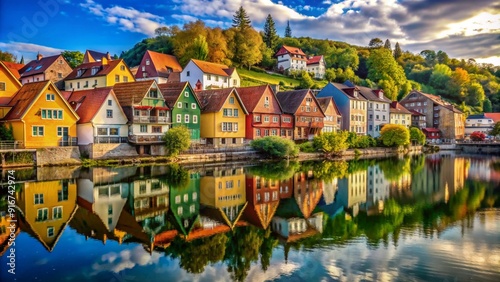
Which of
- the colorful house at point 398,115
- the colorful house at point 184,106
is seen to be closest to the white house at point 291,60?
the colorful house at point 398,115

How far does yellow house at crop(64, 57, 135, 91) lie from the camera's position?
56.7 metres

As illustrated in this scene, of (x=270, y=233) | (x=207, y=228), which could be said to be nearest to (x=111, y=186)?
(x=207, y=228)

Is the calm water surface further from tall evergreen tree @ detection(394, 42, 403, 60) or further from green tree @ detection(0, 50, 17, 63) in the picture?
tall evergreen tree @ detection(394, 42, 403, 60)

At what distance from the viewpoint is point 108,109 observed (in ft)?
135

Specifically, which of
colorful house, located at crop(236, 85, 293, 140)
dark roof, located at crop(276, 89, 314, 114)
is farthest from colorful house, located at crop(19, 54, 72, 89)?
dark roof, located at crop(276, 89, 314, 114)

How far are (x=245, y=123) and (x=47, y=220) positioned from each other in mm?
36553

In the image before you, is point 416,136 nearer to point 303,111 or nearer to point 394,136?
point 394,136

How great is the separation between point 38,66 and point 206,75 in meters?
26.5

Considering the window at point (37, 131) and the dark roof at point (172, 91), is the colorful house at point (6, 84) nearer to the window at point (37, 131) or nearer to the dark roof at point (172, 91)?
the window at point (37, 131)

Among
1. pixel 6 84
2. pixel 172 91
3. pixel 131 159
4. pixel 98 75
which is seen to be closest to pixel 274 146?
pixel 172 91

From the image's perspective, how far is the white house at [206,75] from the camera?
64750 millimetres

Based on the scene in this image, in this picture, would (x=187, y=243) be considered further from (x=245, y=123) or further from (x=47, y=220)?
(x=245, y=123)

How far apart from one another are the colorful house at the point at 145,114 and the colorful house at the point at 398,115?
53.0 metres

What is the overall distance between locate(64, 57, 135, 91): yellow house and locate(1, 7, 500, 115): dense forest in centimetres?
2134
